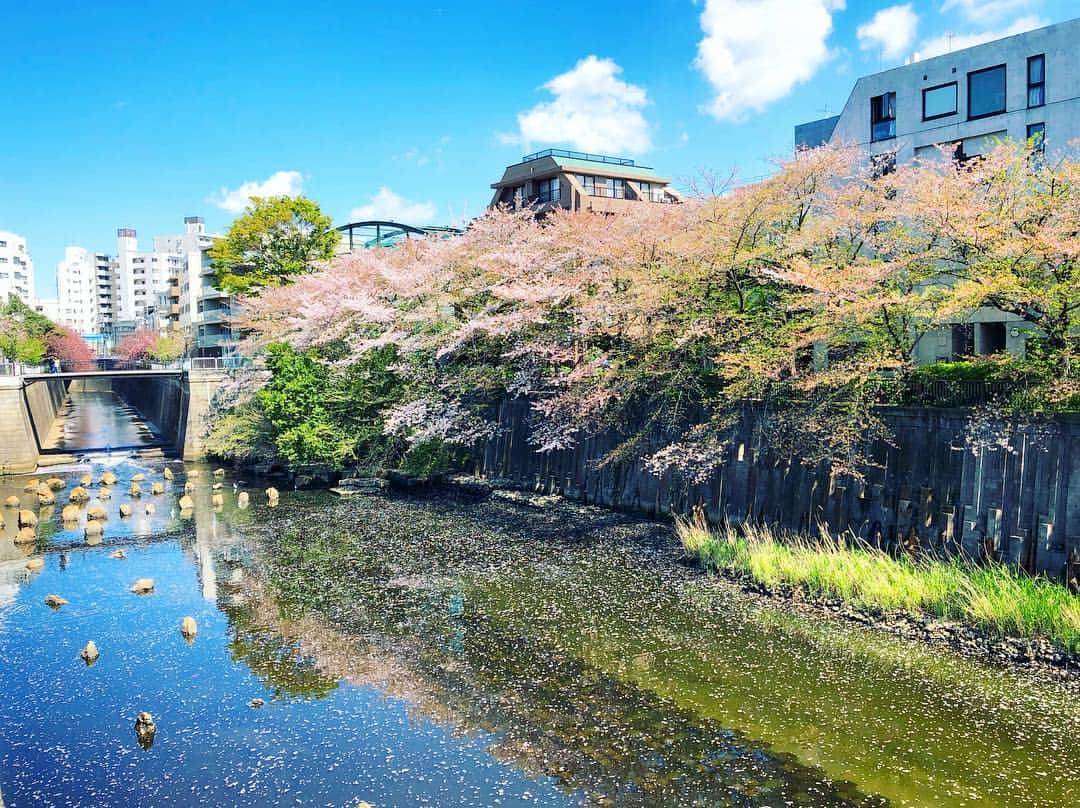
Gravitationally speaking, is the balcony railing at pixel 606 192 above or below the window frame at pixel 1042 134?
above

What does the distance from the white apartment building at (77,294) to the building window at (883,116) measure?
15623cm

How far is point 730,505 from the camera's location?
23.6 metres

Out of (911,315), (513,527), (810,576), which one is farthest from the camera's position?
(513,527)

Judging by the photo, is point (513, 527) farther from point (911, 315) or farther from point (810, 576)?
point (911, 315)

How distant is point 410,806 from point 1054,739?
9441 mm

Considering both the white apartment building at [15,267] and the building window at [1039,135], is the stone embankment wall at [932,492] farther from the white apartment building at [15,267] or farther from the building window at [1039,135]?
the white apartment building at [15,267]

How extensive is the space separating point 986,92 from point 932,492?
1551cm

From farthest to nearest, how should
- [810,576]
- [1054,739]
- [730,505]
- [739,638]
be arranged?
[730,505], [810,576], [739,638], [1054,739]

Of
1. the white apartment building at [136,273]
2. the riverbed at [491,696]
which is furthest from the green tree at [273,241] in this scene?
the white apartment building at [136,273]

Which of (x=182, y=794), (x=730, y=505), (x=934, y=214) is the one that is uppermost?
(x=934, y=214)

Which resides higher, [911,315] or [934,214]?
[934,214]

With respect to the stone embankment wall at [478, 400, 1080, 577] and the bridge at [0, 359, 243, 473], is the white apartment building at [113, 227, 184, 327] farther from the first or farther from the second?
the stone embankment wall at [478, 400, 1080, 577]

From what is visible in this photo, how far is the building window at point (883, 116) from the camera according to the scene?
2820 centimetres

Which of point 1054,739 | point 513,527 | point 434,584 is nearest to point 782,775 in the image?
point 1054,739
